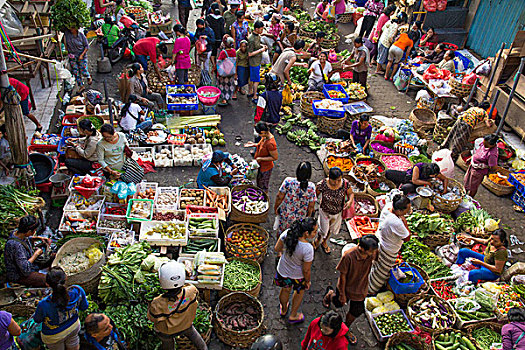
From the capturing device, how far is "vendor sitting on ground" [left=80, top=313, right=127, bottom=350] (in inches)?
170

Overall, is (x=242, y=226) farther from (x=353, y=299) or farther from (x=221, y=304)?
(x=353, y=299)

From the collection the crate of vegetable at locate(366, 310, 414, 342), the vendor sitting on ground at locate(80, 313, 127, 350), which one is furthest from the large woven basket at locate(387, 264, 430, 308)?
the vendor sitting on ground at locate(80, 313, 127, 350)

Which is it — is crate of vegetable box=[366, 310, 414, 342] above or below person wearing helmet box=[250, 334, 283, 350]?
below

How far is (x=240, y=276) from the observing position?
623cm

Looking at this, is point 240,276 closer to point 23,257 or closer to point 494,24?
point 23,257

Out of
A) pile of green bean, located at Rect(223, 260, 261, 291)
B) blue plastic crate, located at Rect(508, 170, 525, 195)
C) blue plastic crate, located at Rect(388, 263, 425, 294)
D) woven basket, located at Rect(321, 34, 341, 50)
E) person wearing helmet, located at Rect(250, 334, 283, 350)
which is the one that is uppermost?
person wearing helmet, located at Rect(250, 334, 283, 350)

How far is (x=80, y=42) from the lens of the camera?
33.1ft

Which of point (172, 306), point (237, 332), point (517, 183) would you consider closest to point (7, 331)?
point (172, 306)

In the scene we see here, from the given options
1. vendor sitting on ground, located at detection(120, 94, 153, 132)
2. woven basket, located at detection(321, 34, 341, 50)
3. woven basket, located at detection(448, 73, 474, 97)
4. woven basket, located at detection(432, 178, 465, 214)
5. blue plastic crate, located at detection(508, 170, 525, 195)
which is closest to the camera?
woven basket, located at detection(432, 178, 465, 214)

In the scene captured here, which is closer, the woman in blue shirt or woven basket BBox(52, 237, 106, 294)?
the woman in blue shirt

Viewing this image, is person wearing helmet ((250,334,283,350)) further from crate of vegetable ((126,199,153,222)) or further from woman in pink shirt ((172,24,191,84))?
woman in pink shirt ((172,24,191,84))

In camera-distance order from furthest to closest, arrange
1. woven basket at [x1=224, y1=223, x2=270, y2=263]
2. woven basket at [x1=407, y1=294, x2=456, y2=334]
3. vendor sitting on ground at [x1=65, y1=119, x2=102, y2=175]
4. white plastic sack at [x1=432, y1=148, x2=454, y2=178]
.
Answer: white plastic sack at [x1=432, y1=148, x2=454, y2=178]
vendor sitting on ground at [x1=65, y1=119, x2=102, y2=175]
woven basket at [x1=224, y1=223, x2=270, y2=263]
woven basket at [x1=407, y1=294, x2=456, y2=334]

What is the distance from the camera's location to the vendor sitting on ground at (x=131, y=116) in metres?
9.04

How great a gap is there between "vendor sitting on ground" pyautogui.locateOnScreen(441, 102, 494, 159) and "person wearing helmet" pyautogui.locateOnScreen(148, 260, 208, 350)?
6.76 meters
